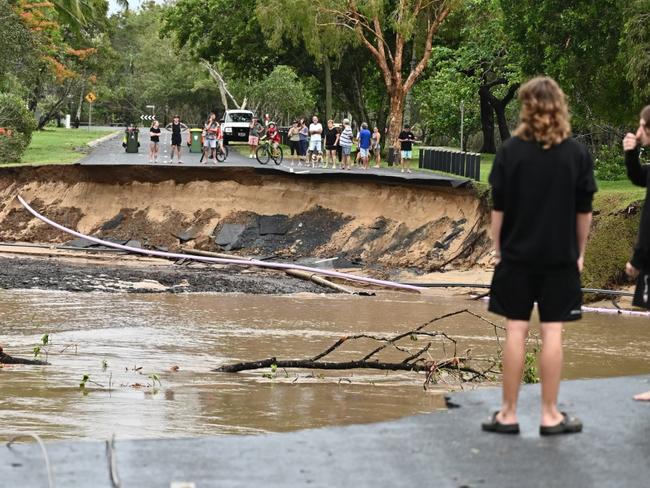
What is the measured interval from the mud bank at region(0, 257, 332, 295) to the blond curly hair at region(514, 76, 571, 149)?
725 inches

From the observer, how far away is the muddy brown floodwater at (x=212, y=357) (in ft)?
34.7

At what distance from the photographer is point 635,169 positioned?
7.88 m

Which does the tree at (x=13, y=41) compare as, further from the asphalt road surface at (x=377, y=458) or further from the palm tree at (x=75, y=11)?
the asphalt road surface at (x=377, y=458)

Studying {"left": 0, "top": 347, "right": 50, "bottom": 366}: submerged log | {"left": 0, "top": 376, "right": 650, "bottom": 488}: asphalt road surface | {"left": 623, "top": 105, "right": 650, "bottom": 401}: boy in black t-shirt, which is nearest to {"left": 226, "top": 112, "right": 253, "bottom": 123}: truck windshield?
{"left": 0, "top": 347, "right": 50, "bottom": 366}: submerged log

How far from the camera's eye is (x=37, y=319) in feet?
62.3

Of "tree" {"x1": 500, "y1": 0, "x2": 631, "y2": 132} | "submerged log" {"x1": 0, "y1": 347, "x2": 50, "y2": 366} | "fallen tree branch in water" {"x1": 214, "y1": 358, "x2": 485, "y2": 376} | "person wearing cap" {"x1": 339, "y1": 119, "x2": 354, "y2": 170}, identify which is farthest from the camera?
"person wearing cap" {"x1": 339, "y1": 119, "x2": 354, "y2": 170}

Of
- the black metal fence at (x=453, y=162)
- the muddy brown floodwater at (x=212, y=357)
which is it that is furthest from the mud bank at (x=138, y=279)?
the black metal fence at (x=453, y=162)

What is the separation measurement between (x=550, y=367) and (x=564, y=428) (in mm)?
347

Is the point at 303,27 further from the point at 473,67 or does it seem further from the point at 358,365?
the point at 358,365

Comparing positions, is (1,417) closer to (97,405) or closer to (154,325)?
(97,405)

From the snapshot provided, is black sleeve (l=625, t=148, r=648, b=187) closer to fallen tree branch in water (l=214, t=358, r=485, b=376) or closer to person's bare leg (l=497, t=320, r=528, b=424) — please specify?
person's bare leg (l=497, t=320, r=528, b=424)

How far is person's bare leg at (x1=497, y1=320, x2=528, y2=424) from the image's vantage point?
6676 mm

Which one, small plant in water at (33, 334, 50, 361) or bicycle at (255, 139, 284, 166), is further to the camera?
bicycle at (255, 139, 284, 166)

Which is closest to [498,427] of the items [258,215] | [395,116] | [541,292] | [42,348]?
[541,292]
